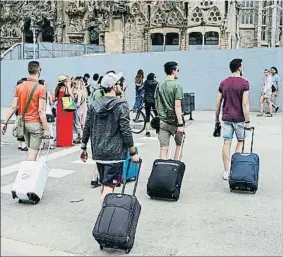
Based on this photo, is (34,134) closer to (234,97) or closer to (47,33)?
(234,97)

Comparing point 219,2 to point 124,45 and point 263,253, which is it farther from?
point 263,253

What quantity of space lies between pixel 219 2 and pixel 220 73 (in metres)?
12.5

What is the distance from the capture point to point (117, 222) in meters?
4.30

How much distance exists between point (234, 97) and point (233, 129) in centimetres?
49

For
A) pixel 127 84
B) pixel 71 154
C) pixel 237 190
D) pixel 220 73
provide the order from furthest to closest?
pixel 127 84 < pixel 220 73 < pixel 71 154 < pixel 237 190

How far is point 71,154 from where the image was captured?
9.82 m

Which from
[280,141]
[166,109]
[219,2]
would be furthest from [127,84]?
[166,109]

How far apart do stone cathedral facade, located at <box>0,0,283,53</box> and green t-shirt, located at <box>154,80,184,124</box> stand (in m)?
22.9

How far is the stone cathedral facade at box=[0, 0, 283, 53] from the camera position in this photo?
30.2 metres

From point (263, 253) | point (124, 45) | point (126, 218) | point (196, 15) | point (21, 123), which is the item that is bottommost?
point (263, 253)

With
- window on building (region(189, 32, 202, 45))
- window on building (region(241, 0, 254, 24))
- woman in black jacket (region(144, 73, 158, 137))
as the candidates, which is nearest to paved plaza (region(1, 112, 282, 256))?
woman in black jacket (region(144, 73, 158, 137))

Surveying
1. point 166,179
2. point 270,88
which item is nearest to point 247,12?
point 270,88

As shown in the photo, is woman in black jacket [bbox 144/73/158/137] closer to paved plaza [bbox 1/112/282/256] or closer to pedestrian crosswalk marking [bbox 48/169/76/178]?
paved plaza [bbox 1/112/282/256]

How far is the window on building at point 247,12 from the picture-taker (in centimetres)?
4675
